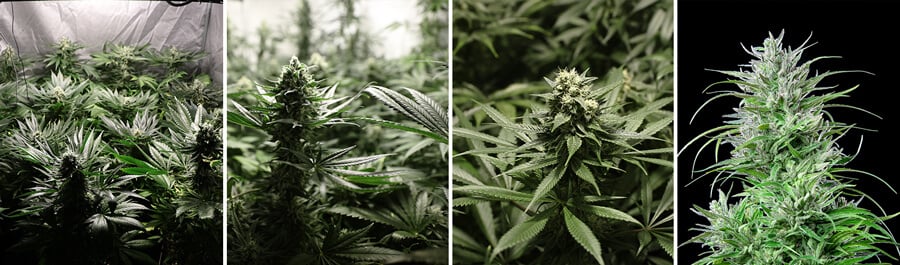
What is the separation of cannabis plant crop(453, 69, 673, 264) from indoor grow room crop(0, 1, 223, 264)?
0.91 m

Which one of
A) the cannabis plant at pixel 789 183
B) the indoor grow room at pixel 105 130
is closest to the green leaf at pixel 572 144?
the cannabis plant at pixel 789 183

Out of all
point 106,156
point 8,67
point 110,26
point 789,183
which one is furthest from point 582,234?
point 8,67

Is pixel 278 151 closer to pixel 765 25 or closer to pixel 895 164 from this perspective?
pixel 765 25

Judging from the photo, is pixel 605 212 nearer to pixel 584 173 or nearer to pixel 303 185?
pixel 584 173

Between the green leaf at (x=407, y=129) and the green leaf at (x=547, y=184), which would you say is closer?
the green leaf at (x=547, y=184)

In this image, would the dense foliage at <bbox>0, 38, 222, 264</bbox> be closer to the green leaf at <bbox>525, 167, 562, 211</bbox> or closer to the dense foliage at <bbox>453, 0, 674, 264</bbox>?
the dense foliage at <bbox>453, 0, 674, 264</bbox>

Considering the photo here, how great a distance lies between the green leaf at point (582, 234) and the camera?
198cm

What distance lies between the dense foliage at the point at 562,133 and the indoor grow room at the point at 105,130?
90 cm

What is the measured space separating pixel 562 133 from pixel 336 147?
0.84 m

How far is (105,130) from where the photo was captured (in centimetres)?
222

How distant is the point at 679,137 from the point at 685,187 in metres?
0.17

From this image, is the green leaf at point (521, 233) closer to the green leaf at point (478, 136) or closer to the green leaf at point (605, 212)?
the green leaf at point (605, 212)

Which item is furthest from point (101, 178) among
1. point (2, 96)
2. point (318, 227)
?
point (318, 227)

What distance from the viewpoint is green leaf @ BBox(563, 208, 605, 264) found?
1978 mm
